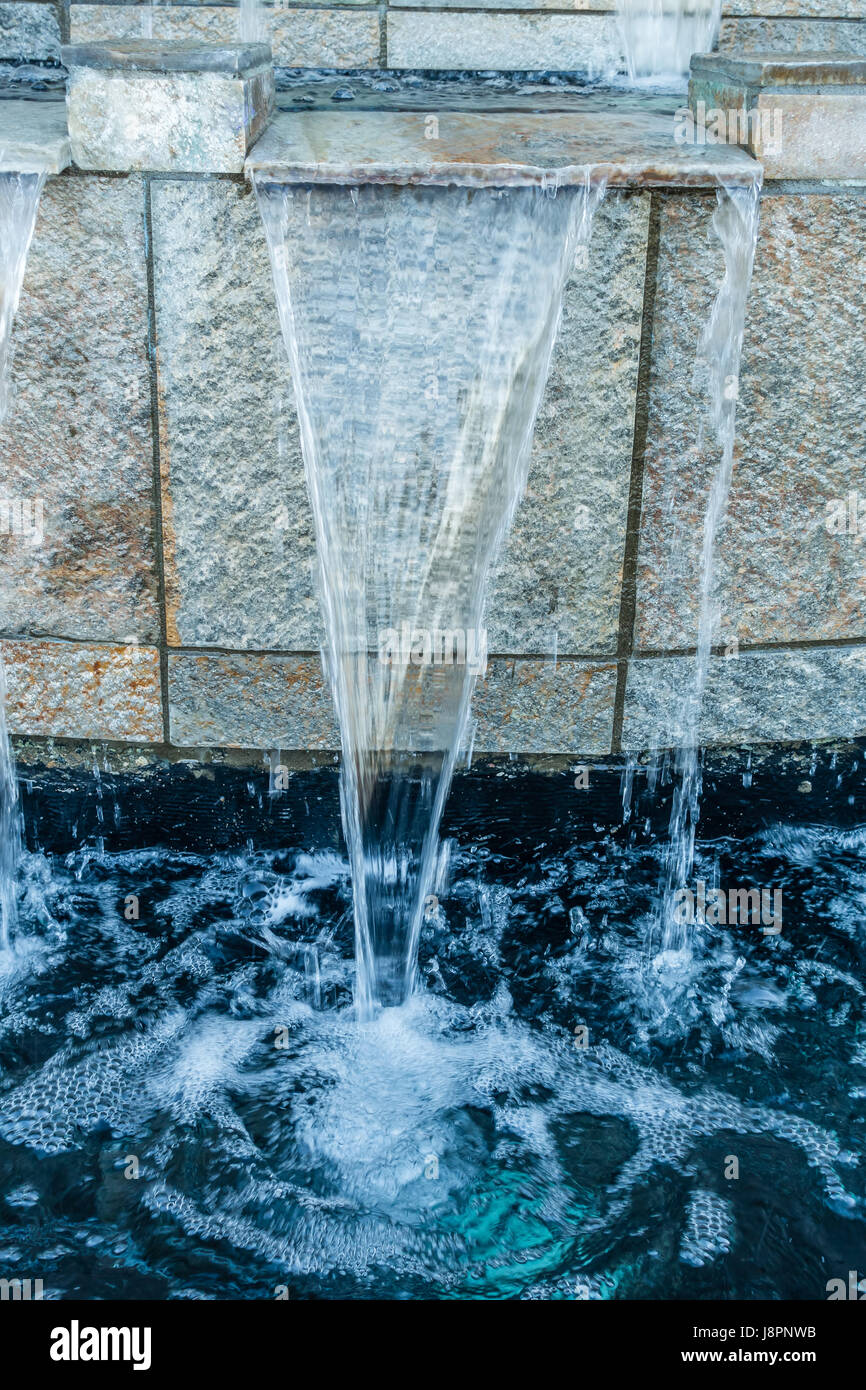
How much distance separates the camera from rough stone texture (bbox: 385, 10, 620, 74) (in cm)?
494

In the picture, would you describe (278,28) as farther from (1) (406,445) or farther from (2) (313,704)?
(2) (313,704)

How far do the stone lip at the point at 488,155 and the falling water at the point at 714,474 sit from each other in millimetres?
141

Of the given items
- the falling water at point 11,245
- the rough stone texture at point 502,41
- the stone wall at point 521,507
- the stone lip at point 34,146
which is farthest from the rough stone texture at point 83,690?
the rough stone texture at point 502,41

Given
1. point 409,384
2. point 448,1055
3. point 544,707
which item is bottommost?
point 448,1055

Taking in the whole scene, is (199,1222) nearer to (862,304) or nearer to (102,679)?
(102,679)

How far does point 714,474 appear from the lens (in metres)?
3.96

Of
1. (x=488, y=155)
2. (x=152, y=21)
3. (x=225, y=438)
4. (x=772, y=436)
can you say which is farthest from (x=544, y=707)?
(x=152, y=21)

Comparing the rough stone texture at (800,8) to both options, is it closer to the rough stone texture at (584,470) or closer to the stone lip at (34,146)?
the rough stone texture at (584,470)

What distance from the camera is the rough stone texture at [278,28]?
4777 millimetres

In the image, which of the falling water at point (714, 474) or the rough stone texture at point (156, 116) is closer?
the rough stone texture at point (156, 116)

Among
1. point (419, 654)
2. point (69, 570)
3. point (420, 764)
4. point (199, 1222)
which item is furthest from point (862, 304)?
point (199, 1222)

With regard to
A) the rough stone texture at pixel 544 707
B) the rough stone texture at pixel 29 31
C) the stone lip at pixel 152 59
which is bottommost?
the rough stone texture at pixel 544 707

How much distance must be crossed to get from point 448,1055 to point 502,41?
3.97 m

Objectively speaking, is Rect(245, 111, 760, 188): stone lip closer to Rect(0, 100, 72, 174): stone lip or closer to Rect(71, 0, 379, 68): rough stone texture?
Rect(0, 100, 72, 174): stone lip
